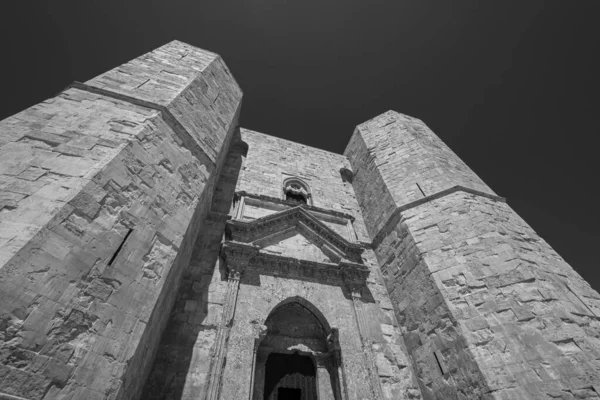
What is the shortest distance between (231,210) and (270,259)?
82.6 inches

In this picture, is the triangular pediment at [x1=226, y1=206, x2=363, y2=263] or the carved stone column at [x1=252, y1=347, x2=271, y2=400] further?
the triangular pediment at [x1=226, y1=206, x2=363, y2=263]

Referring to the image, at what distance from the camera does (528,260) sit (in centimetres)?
513

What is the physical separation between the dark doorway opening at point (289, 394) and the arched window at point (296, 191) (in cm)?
537

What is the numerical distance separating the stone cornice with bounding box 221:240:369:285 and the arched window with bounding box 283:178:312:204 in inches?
118

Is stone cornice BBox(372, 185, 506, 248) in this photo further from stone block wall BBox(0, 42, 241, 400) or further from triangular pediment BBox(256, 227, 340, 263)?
stone block wall BBox(0, 42, 241, 400)

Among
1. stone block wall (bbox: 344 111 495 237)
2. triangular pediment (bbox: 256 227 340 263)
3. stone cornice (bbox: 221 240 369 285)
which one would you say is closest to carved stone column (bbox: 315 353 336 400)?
stone cornice (bbox: 221 240 369 285)

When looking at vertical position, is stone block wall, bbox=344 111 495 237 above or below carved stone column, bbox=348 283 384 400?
above

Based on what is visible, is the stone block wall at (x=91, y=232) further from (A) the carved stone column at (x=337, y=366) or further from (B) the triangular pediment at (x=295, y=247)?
(A) the carved stone column at (x=337, y=366)

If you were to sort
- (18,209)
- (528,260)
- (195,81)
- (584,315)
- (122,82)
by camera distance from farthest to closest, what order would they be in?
1. (195,81)
2. (122,82)
3. (528,260)
4. (584,315)
5. (18,209)

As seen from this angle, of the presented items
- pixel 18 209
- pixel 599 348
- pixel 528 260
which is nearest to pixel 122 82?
pixel 18 209

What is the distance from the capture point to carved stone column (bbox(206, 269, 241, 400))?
4281 millimetres

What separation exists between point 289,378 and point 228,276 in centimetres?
247

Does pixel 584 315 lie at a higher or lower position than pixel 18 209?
lower

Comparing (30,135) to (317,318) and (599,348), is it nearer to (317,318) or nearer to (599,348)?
(317,318)
